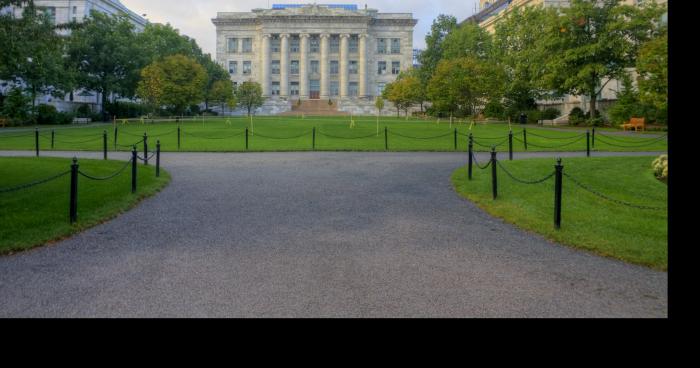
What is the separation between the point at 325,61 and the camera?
108 m

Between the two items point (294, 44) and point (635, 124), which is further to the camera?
point (294, 44)

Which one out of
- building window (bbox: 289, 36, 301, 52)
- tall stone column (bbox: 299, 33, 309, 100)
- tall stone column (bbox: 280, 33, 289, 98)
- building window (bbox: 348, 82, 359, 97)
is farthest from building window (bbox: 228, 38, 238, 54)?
building window (bbox: 348, 82, 359, 97)

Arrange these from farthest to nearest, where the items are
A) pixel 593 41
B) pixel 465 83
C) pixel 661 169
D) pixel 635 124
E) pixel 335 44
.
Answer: pixel 335 44, pixel 465 83, pixel 593 41, pixel 635 124, pixel 661 169

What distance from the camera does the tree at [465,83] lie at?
4922cm

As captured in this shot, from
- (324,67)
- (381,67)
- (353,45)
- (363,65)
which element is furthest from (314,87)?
(381,67)

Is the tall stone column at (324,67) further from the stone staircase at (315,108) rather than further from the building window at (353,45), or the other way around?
the stone staircase at (315,108)

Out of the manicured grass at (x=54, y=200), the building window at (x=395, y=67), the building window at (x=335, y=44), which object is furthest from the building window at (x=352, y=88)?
the manicured grass at (x=54, y=200)

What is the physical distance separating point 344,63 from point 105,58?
57.3 metres

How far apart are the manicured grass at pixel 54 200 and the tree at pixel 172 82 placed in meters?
37.2

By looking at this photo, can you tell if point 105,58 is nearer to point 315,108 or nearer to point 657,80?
point 315,108

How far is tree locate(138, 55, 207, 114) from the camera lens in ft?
175

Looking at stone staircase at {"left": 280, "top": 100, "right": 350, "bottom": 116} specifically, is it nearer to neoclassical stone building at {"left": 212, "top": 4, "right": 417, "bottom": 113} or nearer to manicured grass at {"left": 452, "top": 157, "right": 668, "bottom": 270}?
neoclassical stone building at {"left": 212, "top": 4, "right": 417, "bottom": 113}

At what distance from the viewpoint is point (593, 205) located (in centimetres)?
1153
